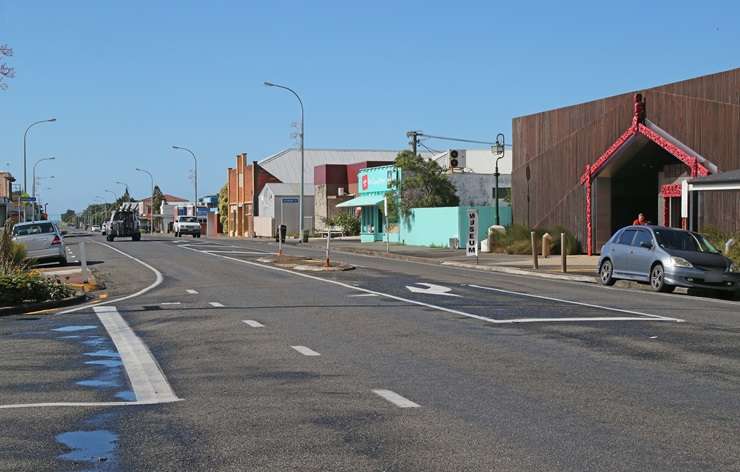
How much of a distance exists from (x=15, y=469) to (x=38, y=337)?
7.84 meters

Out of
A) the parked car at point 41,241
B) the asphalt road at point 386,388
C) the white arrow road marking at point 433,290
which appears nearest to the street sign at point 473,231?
the white arrow road marking at point 433,290

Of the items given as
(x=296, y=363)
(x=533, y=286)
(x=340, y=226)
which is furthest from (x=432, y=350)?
(x=340, y=226)

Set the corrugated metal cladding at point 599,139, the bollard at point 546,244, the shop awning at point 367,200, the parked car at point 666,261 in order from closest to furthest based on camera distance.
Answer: the parked car at point 666,261, the corrugated metal cladding at point 599,139, the bollard at point 546,244, the shop awning at point 367,200

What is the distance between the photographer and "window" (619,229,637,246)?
22.9 meters

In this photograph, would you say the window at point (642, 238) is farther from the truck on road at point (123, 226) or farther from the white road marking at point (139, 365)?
the truck on road at point (123, 226)

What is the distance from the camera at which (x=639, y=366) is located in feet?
33.6

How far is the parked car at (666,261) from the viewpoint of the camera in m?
20.8

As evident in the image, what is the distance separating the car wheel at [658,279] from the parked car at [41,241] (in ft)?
67.9

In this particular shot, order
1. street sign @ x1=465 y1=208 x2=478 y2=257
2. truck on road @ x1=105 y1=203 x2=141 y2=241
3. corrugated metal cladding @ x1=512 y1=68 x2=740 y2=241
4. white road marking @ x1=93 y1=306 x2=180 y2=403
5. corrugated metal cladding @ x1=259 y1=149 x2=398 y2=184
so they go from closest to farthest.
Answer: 1. white road marking @ x1=93 y1=306 x2=180 y2=403
2. corrugated metal cladding @ x1=512 y1=68 x2=740 y2=241
3. street sign @ x1=465 y1=208 x2=478 y2=257
4. truck on road @ x1=105 y1=203 x2=141 y2=241
5. corrugated metal cladding @ x1=259 y1=149 x2=398 y2=184

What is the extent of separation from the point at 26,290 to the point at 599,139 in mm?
24741

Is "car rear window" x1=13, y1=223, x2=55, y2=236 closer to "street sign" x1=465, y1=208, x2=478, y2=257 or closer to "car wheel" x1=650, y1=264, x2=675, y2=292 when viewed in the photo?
"street sign" x1=465, y1=208, x2=478, y2=257

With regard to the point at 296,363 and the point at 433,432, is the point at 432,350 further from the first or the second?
the point at 433,432

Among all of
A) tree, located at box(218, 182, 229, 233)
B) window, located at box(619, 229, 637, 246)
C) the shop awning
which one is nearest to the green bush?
window, located at box(619, 229, 637, 246)

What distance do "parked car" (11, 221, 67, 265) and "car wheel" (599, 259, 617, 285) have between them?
19.1 m
